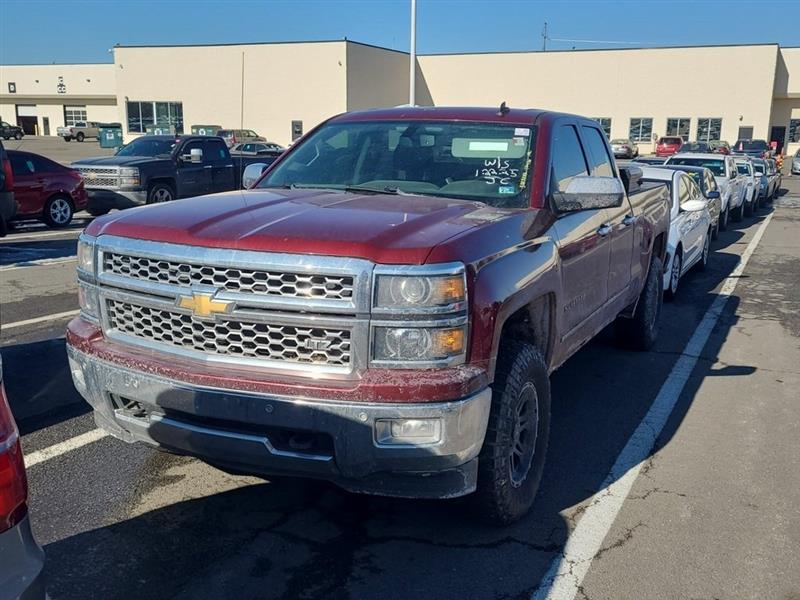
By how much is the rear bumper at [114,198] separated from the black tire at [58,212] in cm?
66

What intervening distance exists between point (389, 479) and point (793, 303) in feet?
27.4

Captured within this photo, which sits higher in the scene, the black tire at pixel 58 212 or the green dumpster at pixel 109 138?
the green dumpster at pixel 109 138

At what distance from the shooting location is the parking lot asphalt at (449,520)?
337 centimetres

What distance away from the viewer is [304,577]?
3365 millimetres

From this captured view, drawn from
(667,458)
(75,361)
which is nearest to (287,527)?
(75,361)

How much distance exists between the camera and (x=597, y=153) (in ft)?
18.7

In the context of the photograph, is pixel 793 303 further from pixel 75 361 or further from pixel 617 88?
pixel 617 88

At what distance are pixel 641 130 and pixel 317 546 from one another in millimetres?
55578

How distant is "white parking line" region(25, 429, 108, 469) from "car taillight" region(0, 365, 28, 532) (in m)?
2.53

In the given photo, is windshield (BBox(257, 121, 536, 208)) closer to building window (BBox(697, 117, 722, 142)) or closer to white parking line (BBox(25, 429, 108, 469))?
white parking line (BBox(25, 429, 108, 469))

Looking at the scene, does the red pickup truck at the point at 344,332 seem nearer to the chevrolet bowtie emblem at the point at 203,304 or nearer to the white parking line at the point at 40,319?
the chevrolet bowtie emblem at the point at 203,304

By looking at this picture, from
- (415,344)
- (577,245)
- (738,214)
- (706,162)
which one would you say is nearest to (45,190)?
(577,245)

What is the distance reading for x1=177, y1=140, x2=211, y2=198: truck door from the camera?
57.2 feet

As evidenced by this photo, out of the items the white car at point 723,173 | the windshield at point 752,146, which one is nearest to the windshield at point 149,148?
the white car at point 723,173
